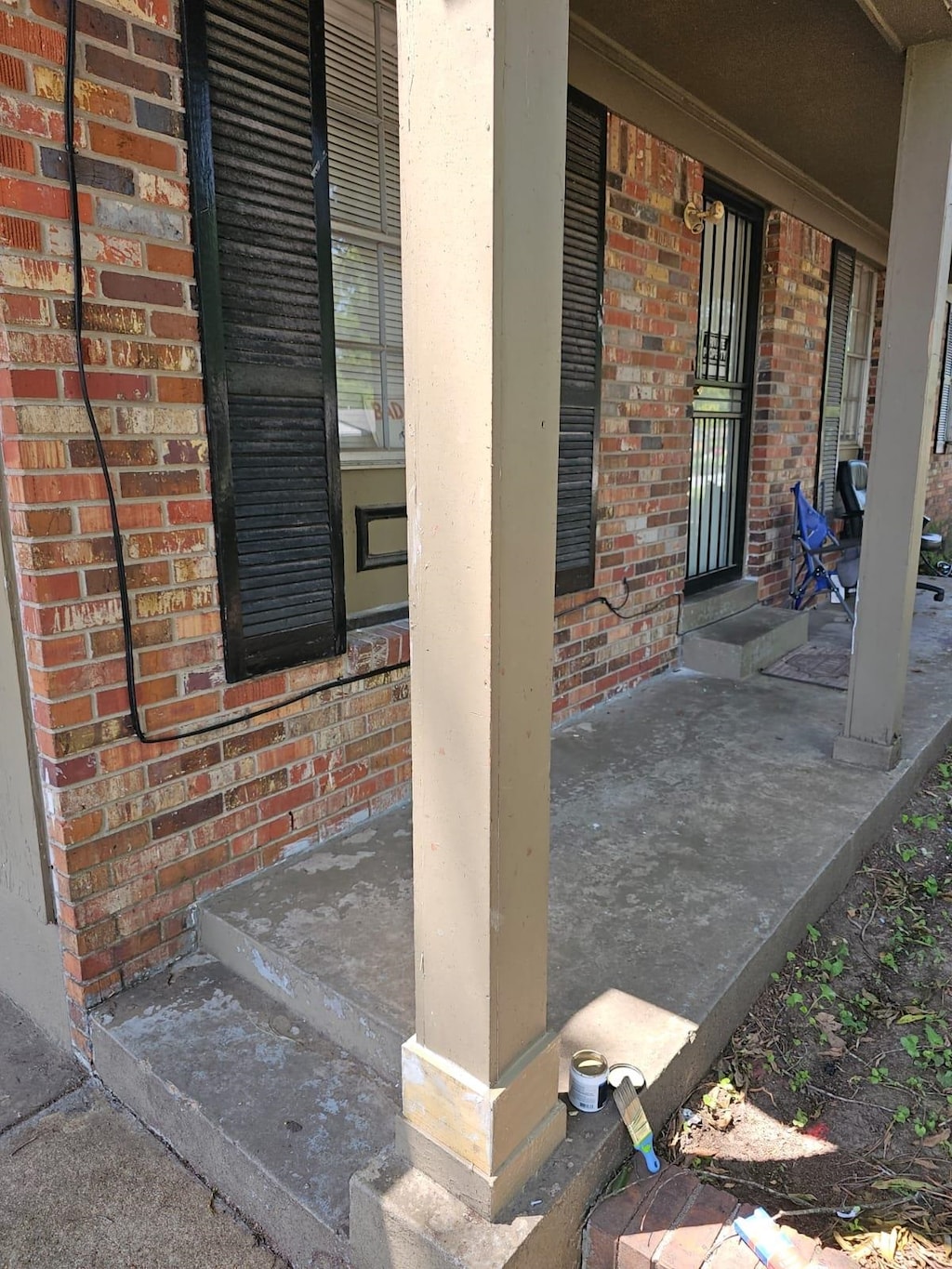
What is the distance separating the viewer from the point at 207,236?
207 cm

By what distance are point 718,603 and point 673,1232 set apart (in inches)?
146

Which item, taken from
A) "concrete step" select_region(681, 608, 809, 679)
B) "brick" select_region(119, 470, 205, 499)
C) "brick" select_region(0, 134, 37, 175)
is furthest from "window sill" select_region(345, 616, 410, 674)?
"concrete step" select_region(681, 608, 809, 679)

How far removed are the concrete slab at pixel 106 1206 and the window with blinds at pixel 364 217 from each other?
1.95m

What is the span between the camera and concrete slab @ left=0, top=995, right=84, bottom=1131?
2.02m

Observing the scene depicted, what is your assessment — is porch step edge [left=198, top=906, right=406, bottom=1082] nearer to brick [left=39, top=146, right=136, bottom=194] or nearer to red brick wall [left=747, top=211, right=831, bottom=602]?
brick [left=39, top=146, right=136, bottom=194]

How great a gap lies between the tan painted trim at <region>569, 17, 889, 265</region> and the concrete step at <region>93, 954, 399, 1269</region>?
10.9 ft

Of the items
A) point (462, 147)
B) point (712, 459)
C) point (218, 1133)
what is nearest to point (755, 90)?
point (712, 459)

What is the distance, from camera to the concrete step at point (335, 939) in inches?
75.2

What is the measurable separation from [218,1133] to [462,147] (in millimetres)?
1825

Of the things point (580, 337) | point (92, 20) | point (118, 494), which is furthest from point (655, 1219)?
point (580, 337)

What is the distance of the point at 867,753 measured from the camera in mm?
3309

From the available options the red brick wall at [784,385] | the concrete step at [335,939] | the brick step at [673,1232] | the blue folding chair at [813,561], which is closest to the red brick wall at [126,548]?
the concrete step at [335,939]

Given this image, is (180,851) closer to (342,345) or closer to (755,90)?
(342,345)

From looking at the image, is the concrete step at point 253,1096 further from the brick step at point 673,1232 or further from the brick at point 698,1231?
the brick at point 698,1231
